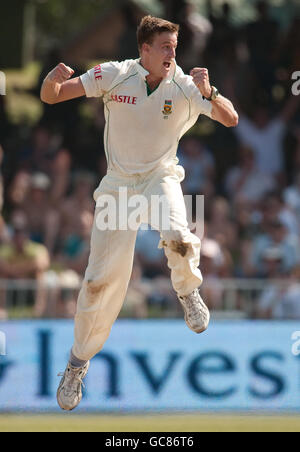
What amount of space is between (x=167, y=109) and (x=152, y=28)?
2.23 feet

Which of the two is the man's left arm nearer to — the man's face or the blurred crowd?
the man's face

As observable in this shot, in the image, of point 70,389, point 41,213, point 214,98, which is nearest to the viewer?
point 214,98

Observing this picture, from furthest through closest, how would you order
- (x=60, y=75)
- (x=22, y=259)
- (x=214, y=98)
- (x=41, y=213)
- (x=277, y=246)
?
(x=41, y=213) → (x=277, y=246) → (x=22, y=259) → (x=214, y=98) → (x=60, y=75)

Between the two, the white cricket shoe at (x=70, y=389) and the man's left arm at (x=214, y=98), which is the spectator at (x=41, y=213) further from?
the man's left arm at (x=214, y=98)

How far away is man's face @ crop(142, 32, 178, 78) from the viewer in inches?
314

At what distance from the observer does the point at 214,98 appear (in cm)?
812

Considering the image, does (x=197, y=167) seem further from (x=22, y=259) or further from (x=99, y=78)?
(x=99, y=78)

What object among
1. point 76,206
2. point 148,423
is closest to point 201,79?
point 148,423

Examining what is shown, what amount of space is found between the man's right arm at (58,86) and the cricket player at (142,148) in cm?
1

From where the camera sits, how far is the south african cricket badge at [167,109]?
26.9 ft

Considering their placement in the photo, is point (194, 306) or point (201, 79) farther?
point (194, 306)

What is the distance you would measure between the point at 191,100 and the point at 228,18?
7553mm

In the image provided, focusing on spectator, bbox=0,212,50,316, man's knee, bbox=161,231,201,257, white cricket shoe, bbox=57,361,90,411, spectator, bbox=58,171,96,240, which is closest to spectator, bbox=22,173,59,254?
spectator, bbox=58,171,96,240

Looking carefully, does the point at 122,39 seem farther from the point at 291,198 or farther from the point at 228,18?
the point at 291,198
